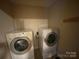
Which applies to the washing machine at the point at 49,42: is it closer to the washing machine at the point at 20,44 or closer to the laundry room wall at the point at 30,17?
the washing machine at the point at 20,44

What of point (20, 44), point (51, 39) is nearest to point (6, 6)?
point (20, 44)

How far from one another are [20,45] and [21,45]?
0.02 metres

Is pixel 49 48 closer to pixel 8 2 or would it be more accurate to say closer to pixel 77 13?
pixel 77 13

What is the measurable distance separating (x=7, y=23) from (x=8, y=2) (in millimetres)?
610

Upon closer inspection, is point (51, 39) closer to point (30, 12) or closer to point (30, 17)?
point (30, 17)

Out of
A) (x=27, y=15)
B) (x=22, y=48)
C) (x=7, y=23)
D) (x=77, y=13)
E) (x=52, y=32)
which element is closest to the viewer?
(x=77, y=13)

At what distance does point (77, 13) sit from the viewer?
1229 millimetres

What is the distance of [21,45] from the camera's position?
1.79 m

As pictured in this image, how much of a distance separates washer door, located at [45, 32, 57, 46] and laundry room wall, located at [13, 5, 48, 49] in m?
0.70

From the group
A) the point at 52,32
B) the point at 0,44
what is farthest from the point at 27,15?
the point at 0,44

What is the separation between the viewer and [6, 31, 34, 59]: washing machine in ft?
5.47

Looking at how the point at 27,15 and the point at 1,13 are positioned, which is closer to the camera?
the point at 1,13

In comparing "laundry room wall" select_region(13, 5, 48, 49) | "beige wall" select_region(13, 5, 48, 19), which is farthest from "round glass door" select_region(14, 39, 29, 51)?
"beige wall" select_region(13, 5, 48, 19)

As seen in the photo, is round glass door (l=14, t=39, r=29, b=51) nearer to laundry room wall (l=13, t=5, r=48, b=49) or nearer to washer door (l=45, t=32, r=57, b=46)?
washer door (l=45, t=32, r=57, b=46)
